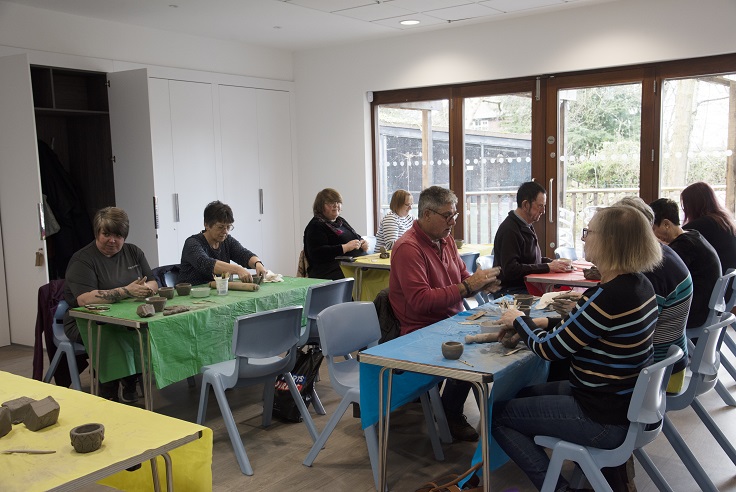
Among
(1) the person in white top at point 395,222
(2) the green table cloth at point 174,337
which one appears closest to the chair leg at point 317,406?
(2) the green table cloth at point 174,337

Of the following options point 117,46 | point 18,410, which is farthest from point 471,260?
point 18,410

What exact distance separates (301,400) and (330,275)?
2.05m

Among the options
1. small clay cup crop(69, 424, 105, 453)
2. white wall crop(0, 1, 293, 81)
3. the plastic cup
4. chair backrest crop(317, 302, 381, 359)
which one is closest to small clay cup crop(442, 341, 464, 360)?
chair backrest crop(317, 302, 381, 359)

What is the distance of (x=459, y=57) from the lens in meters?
7.14

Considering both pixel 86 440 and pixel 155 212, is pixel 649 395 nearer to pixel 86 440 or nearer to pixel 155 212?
pixel 86 440

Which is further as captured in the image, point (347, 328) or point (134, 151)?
point (134, 151)

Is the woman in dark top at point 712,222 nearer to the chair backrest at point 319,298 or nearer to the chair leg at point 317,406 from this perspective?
the chair backrest at point 319,298

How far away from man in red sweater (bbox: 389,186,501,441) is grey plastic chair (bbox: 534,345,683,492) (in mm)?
1079

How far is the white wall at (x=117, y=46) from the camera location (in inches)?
231

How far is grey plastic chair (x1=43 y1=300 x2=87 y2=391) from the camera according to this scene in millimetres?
4125

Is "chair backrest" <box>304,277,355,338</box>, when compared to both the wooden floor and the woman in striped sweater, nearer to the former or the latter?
the wooden floor

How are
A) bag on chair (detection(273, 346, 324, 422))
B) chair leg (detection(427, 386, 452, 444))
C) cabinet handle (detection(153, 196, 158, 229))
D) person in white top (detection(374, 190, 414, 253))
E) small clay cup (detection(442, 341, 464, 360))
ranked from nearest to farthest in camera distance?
small clay cup (detection(442, 341, 464, 360))
chair leg (detection(427, 386, 452, 444))
bag on chair (detection(273, 346, 324, 422))
person in white top (detection(374, 190, 414, 253))
cabinet handle (detection(153, 196, 158, 229))

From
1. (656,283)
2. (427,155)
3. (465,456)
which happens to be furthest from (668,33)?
(465,456)

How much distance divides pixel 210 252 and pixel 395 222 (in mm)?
1923
